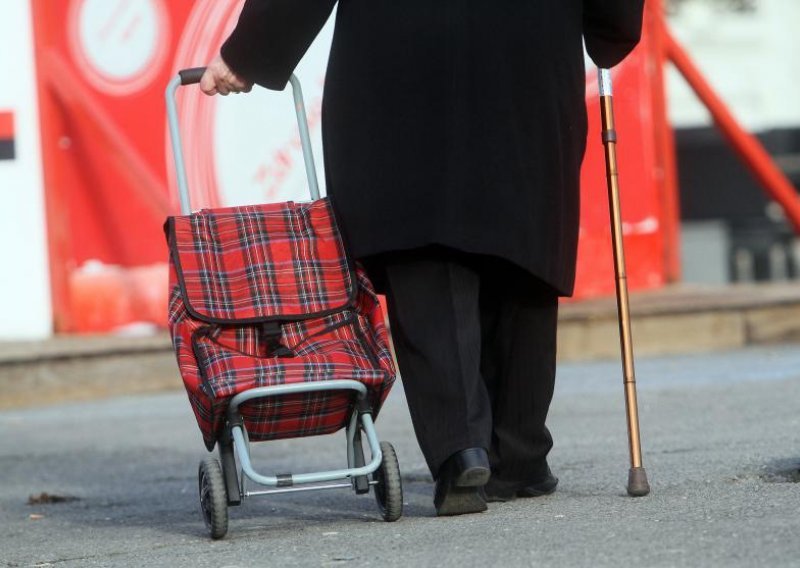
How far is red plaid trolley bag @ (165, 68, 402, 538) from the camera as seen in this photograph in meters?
3.43

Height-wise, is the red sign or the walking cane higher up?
the red sign

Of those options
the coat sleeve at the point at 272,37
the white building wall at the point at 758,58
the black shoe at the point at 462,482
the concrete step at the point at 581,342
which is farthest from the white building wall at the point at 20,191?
the white building wall at the point at 758,58

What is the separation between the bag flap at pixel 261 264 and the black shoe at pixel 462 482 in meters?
0.45

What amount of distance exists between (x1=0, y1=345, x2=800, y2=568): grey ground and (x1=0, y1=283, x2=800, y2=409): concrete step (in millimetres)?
253

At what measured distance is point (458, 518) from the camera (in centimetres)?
347

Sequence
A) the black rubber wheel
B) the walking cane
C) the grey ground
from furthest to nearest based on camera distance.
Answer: the walking cane → the black rubber wheel → the grey ground

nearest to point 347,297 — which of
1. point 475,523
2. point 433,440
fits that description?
point 433,440

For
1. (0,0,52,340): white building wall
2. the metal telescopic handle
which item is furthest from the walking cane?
(0,0,52,340): white building wall

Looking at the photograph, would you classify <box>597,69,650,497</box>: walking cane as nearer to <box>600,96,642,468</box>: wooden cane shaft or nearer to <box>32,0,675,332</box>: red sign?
<box>600,96,642,468</box>: wooden cane shaft

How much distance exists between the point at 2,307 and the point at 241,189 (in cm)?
127

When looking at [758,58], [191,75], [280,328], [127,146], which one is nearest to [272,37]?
[191,75]

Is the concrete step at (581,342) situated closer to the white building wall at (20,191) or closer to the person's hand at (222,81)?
the white building wall at (20,191)

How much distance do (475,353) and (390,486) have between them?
36 cm

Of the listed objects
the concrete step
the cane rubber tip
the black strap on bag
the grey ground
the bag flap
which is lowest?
the grey ground
